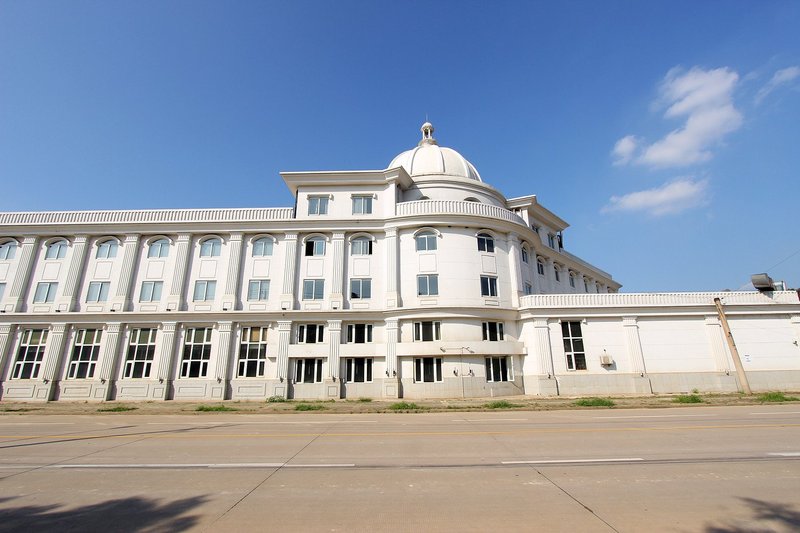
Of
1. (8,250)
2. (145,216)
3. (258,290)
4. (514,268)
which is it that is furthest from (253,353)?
(8,250)

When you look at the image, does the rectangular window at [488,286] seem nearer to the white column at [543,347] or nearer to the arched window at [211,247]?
the white column at [543,347]

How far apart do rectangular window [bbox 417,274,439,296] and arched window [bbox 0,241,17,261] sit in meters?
34.1

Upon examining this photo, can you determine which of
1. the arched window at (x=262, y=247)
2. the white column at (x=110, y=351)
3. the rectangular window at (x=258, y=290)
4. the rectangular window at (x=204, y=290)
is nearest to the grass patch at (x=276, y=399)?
the rectangular window at (x=258, y=290)

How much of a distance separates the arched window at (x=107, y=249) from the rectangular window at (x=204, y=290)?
802 cm

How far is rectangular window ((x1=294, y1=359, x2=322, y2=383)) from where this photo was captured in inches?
1086

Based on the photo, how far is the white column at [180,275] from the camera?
29.2 metres

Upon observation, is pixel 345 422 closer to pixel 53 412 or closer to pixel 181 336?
pixel 53 412

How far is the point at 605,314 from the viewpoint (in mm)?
28047

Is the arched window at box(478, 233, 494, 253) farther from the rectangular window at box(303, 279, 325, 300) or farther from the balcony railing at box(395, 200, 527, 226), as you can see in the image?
the rectangular window at box(303, 279, 325, 300)

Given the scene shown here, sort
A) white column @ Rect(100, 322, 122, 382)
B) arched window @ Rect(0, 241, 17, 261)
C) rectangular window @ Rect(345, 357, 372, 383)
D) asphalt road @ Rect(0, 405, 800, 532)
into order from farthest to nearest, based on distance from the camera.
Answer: arched window @ Rect(0, 241, 17, 261) < white column @ Rect(100, 322, 122, 382) < rectangular window @ Rect(345, 357, 372, 383) < asphalt road @ Rect(0, 405, 800, 532)

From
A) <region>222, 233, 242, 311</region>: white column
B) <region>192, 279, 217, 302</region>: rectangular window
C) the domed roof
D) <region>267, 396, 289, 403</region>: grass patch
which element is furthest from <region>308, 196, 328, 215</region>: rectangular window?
<region>267, 396, 289, 403</region>: grass patch

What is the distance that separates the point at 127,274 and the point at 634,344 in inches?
1570

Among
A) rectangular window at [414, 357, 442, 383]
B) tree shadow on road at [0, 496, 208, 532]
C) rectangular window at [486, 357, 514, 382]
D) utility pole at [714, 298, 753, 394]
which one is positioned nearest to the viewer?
tree shadow on road at [0, 496, 208, 532]

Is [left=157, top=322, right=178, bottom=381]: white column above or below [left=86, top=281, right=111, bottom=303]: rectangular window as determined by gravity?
below
